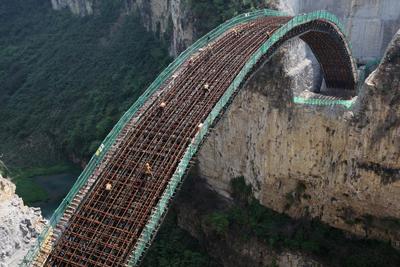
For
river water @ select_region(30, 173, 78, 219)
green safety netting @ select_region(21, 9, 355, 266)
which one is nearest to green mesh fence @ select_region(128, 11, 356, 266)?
green safety netting @ select_region(21, 9, 355, 266)

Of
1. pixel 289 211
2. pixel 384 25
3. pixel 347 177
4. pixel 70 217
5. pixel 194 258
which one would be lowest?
pixel 194 258

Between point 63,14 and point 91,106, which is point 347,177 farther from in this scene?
point 63,14

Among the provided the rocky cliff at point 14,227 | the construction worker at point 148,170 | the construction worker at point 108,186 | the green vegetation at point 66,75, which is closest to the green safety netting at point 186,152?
the construction worker at point 148,170

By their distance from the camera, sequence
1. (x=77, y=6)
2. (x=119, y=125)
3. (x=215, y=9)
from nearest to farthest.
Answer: (x=119, y=125), (x=215, y=9), (x=77, y=6)

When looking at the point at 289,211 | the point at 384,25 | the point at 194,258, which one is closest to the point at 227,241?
the point at 194,258

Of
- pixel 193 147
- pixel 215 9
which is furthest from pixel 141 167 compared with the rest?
pixel 215 9

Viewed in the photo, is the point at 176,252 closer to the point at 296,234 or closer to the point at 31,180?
the point at 296,234

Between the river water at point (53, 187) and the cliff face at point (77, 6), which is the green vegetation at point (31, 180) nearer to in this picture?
the river water at point (53, 187)
